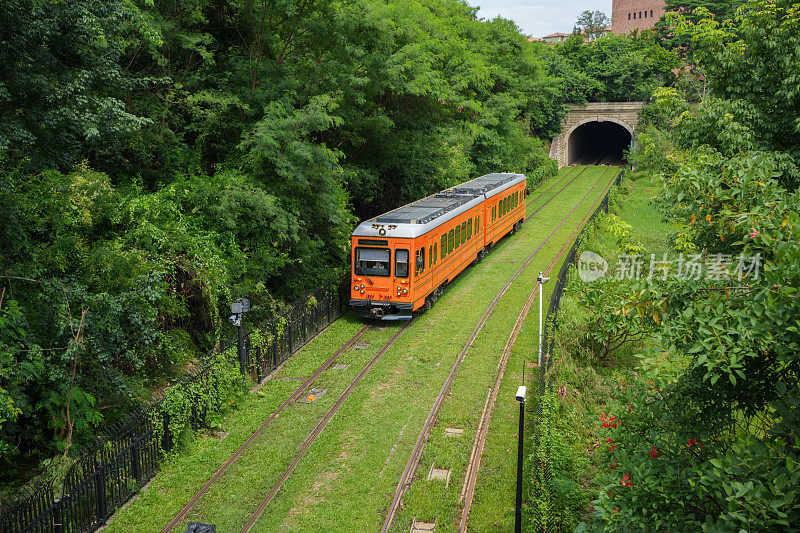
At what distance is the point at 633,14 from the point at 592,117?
52.8 metres

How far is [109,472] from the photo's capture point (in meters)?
11.2

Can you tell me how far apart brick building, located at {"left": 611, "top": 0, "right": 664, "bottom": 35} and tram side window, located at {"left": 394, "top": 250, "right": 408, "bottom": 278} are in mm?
94995

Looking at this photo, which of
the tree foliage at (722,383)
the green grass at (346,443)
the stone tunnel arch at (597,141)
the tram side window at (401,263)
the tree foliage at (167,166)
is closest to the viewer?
the tree foliage at (722,383)

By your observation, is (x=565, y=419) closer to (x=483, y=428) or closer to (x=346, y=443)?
(x=483, y=428)

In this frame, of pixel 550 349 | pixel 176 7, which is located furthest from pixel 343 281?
pixel 176 7

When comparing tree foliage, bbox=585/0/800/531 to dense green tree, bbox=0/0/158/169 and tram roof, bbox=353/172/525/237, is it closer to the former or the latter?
tram roof, bbox=353/172/525/237

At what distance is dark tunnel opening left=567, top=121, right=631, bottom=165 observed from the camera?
66.1 m

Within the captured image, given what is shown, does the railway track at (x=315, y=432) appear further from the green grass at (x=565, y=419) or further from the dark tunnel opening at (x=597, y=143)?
the dark tunnel opening at (x=597, y=143)

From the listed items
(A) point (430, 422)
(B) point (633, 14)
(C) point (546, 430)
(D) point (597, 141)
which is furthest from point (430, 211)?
(B) point (633, 14)

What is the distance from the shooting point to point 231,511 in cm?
1125

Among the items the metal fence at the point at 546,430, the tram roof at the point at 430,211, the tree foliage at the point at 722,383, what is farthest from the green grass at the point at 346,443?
the tree foliage at the point at 722,383

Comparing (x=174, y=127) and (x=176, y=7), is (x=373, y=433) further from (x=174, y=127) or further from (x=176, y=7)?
(x=176, y=7)

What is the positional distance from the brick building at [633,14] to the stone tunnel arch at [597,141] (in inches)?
1310

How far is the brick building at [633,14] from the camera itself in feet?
330
